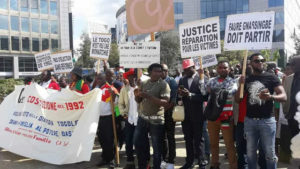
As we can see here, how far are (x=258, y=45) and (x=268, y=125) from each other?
1.33 meters

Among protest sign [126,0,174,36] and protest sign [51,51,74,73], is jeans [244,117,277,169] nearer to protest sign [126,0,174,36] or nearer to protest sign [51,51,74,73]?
protest sign [126,0,174,36]

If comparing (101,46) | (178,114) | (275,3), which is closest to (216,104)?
(178,114)

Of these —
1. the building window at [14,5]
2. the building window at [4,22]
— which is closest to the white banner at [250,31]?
the building window at [4,22]

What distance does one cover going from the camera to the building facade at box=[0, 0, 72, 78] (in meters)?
45.9

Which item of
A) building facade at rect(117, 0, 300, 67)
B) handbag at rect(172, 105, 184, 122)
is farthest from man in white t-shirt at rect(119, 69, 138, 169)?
building facade at rect(117, 0, 300, 67)

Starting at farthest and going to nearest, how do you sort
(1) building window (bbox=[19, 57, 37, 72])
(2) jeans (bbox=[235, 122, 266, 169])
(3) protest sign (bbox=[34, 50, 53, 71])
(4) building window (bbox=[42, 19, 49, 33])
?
1. (4) building window (bbox=[42, 19, 49, 33])
2. (1) building window (bbox=[19, 57, 37, 72])
3. (3) protest sign (bbox=[34, 50, 53, 71])
4. (2) jeans (bbox=[235, 122, 266, 169])

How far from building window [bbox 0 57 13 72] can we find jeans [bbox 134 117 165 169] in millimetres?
44974

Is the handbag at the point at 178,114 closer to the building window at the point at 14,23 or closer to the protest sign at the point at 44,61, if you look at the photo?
→ the protest sign at the point at 44,61

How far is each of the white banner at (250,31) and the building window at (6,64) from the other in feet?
150

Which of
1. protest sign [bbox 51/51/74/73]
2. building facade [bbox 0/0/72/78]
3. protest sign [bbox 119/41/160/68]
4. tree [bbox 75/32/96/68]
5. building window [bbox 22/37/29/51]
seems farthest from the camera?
building window [bbox 22/37/29/51]

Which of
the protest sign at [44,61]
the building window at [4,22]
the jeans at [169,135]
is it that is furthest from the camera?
the building window at [4,22]

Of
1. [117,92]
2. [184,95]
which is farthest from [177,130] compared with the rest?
[184,95]

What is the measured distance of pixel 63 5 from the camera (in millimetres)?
52531

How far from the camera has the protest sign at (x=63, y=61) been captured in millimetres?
9180
